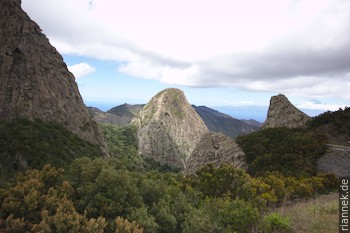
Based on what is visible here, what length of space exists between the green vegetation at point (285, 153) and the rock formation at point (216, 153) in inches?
59.6

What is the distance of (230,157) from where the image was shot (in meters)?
51.2

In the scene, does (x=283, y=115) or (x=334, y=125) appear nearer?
(x=334, y=125)

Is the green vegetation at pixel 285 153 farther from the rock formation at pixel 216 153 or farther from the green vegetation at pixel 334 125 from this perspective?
the green vegetation at pixel 334 125

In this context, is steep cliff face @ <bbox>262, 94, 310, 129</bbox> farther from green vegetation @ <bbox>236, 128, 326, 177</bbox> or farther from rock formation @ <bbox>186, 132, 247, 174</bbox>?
rock formation @ <bbox>186, 132, 247, 174</bbox>

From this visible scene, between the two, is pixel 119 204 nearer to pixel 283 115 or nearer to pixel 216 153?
pixel 216 153

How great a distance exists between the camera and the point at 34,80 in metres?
85.2

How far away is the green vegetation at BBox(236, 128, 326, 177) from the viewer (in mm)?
43375

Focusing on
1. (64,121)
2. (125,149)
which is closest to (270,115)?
(64,121)

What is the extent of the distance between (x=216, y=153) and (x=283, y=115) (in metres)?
34.3

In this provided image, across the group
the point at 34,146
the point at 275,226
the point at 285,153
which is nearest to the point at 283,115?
the point at 285,153

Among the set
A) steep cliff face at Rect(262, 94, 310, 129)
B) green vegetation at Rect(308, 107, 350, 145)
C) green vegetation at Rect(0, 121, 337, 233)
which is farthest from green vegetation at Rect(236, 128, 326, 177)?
green vegetation at Rect(0, 121, 337, 233)

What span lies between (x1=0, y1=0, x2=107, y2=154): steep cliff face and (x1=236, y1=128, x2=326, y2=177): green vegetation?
179ft

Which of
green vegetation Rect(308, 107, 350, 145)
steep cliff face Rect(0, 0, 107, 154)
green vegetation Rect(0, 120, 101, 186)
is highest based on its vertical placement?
steep cliff face Rect(0, 0, 107, 154)

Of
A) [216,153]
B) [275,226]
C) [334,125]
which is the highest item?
[334,125]
